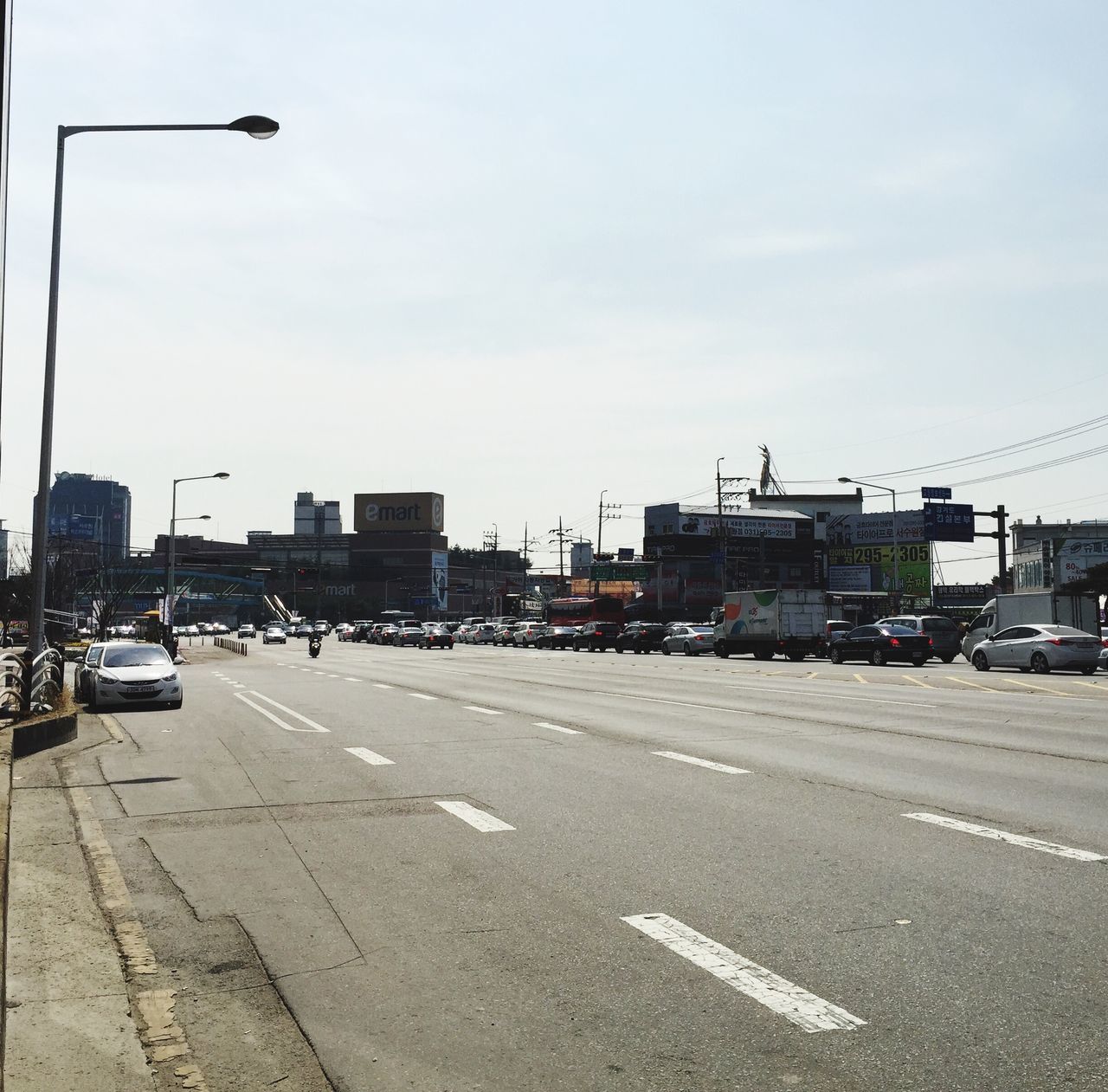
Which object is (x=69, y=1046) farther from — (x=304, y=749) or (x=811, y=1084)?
(x=304, y=749)

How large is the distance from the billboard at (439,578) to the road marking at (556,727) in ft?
494

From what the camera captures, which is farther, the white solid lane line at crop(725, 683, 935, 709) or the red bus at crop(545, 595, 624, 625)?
the red bus at crop(545, 595, 624, 625)

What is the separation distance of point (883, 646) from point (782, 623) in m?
7.55

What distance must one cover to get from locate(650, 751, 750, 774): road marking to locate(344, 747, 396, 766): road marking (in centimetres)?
323

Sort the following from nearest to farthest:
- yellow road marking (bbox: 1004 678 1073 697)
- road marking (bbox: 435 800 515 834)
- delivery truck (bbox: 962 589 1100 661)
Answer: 1. road marking (bbox: 435 800 515 834)
2. yellow road marking (bbox: 1004 678 1073 697)
3. delivery truck (bbox: 962 589 1100 661)

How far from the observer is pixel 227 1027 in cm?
493

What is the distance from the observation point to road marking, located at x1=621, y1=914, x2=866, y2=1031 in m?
4.77

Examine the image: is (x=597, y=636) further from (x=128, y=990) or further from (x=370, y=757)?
(x=128, y=990)

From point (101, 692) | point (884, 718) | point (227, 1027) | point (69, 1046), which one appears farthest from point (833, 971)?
point (101, 692)

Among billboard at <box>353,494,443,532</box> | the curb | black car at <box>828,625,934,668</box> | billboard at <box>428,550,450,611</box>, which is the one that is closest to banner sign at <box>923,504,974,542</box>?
black car at <box>828,625,934,668</box>

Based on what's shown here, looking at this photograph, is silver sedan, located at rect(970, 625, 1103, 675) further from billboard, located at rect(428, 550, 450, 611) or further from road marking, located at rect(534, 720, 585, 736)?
billboard, located at rect(428, 550, 450, 611)

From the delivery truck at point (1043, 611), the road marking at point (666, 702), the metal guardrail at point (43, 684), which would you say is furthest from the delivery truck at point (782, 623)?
the metal guardrail at point (43, 684)

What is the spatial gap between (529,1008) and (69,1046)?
1904 millimetres

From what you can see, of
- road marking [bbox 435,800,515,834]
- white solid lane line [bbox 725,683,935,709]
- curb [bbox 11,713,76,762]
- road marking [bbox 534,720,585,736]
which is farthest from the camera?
white solid lane line [bbox 725,683,935,709]
